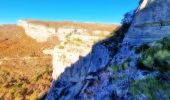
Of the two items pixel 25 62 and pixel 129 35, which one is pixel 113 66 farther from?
pixel 25 62

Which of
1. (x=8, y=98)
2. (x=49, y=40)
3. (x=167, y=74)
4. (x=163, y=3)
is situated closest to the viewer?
(x=167, y=74)

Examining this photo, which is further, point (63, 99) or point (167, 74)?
point (63, 99)

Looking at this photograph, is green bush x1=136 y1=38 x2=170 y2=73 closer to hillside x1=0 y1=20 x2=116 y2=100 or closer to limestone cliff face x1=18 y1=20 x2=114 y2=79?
limestone cliff face x1=18 y1=20 x2=114 y2=79

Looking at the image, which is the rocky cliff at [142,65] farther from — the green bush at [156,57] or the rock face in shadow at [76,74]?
the rock face in shadow at [76,74]

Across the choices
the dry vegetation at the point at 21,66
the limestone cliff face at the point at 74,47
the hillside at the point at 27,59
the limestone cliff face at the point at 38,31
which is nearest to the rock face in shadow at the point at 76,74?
the limestone cliff face at the point at 74,47

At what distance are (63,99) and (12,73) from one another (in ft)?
105

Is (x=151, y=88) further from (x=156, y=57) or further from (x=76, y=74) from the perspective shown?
(x=76, y=74)

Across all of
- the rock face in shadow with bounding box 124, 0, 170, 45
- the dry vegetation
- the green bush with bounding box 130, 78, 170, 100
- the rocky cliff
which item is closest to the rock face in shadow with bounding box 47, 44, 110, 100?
the rocky cliff

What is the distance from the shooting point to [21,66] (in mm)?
69875

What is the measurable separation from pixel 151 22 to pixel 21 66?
50.5 meters

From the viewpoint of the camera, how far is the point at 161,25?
811 inches

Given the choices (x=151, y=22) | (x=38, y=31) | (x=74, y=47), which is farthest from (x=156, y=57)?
(x=38, y=31)

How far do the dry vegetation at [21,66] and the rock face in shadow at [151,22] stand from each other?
27702 millimetres

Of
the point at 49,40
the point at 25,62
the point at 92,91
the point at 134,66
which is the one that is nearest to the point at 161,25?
the point at 134,66
